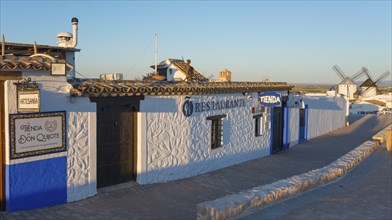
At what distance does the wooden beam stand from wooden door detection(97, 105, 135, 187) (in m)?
2.41

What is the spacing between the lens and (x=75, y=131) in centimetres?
983

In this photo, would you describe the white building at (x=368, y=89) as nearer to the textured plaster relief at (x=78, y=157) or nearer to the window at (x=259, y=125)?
the window at (x=259, y=125)

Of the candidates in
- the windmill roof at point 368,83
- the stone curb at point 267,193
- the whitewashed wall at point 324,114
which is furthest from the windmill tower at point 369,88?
the stone curb at point 267,193

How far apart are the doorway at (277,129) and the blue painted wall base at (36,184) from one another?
11.4 m

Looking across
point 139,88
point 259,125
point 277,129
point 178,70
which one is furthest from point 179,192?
point 178,70

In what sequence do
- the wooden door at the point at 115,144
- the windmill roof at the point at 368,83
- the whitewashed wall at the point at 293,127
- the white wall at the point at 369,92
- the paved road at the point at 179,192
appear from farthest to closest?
1. the windmill roof at the point at 368,83
2. the white wall at the point at 369,92
3. the whitewashed wall at the point at 293,127
4. the wooden door at the point at 115,144
5. the paved road at the point at 179,192

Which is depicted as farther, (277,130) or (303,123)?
(303,123)

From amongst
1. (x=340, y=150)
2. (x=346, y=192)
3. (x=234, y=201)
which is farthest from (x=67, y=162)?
(x=340, y=150)

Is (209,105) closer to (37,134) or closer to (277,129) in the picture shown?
(37,134)

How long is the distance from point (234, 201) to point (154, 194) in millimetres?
3545

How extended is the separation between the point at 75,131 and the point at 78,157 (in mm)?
679

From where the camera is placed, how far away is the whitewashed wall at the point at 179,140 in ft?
38.1

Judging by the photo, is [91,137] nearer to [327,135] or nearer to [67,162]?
[67,162]

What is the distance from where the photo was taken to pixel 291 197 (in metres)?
9.27
